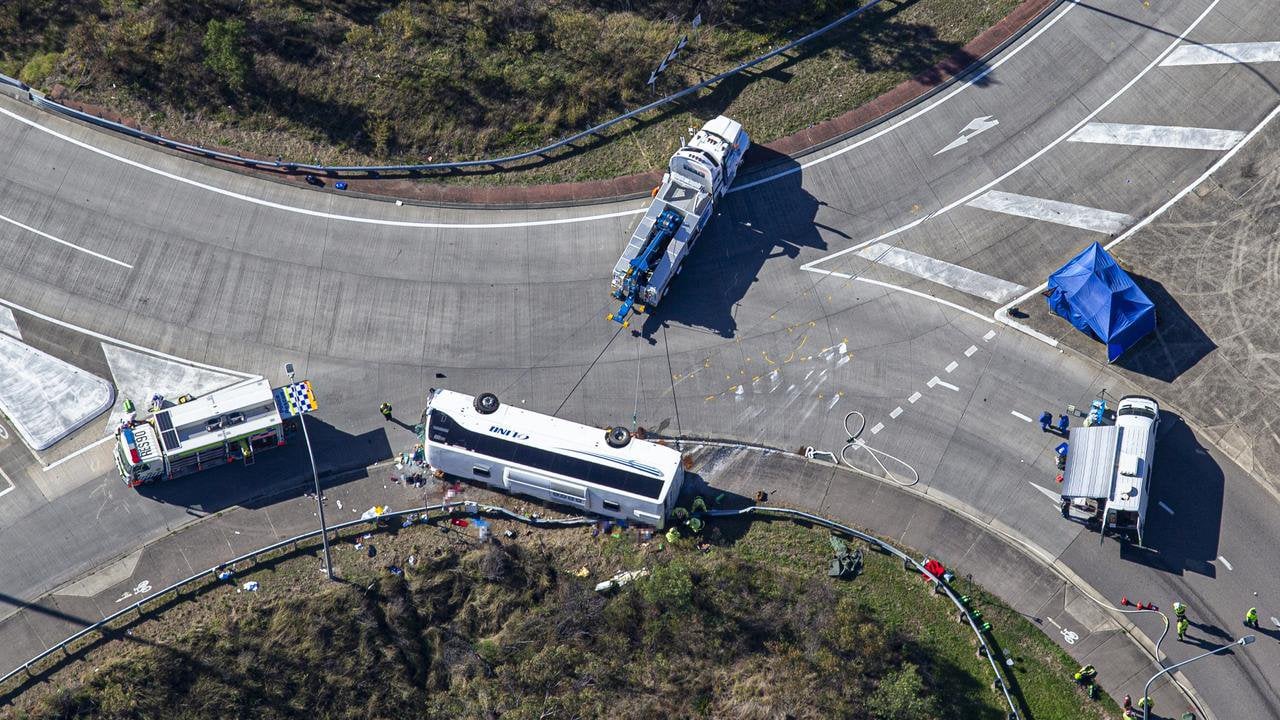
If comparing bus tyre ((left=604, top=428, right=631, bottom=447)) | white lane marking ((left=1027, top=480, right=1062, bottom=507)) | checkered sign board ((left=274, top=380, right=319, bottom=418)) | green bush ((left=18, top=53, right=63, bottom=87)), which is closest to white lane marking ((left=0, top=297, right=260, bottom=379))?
checkered sign board ((left=274, top=380, right=319, bottom=418))

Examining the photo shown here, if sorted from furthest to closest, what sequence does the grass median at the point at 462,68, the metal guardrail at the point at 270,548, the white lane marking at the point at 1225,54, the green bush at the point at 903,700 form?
the grass median at the point at 462,68, the white lane marking at the point at 1225,54, the metal guardrail at the point at 270,548, the green bush at the point at 903,700

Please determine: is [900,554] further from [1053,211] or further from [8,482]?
[8,482]

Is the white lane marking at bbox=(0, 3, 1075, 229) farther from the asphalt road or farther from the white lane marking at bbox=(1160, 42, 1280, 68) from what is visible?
the white lane marking at bbox=(1160, 42, 1280, 68)

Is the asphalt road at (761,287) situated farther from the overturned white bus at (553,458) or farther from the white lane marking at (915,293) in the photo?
the overturned white bus at (553,458)

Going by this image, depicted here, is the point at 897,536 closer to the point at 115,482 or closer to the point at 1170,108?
the point at 1170,108

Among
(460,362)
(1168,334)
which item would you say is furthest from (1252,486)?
(460,362)

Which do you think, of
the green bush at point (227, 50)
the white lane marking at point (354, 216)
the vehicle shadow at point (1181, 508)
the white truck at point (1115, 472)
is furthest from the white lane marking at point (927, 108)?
the green bush at point (227, 50)
